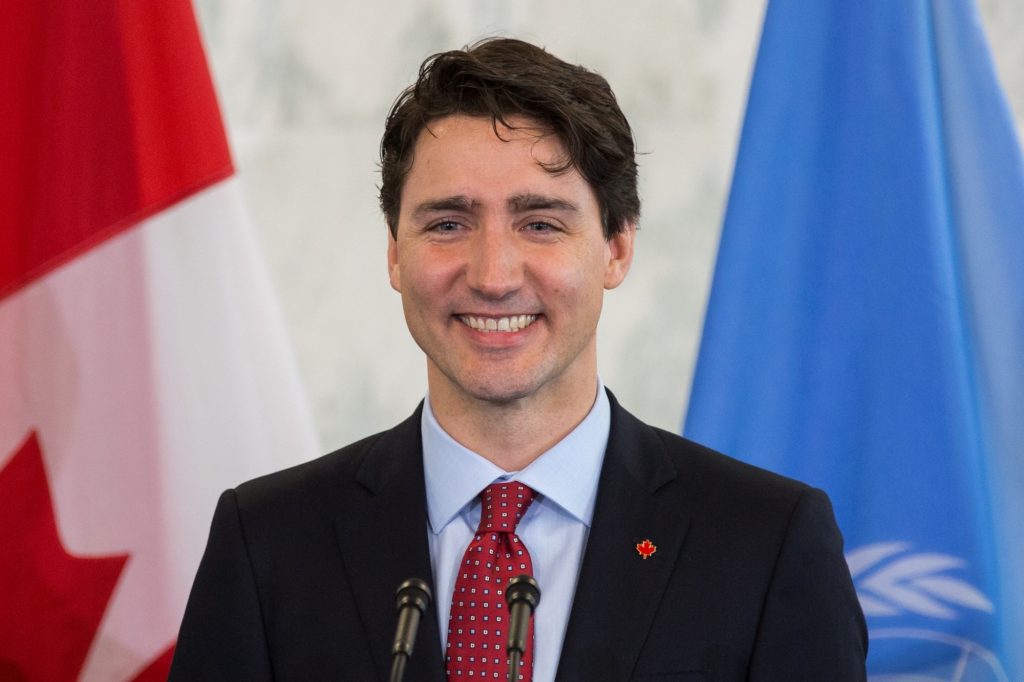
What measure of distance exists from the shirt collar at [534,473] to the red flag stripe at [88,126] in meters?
1.05

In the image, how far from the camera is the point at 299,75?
3.37 m

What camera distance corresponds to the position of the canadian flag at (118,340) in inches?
106

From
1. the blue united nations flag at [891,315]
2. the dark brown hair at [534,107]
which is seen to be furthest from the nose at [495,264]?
the blue united nations flag at [891,315]

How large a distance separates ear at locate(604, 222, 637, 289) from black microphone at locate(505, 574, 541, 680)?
30.5 inches

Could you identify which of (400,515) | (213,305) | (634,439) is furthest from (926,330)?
(213,305)

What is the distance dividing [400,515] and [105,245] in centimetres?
109

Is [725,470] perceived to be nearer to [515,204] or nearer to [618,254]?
[618,254]

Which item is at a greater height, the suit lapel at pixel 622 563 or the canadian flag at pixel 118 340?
the canadian flag at pixel 118 340

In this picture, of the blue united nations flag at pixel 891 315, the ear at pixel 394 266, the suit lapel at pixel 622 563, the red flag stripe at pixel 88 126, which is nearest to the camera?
the suit lapel at pixel 622 563

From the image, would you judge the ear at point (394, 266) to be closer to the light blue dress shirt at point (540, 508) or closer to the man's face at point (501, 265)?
the man's face at point (501, 265)

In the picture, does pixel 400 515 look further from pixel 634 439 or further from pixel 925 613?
pixel 925 613

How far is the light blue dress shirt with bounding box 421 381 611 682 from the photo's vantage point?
199 cm

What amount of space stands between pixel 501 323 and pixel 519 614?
0.59m

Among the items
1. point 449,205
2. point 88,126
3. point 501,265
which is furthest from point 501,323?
point 88,126
